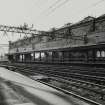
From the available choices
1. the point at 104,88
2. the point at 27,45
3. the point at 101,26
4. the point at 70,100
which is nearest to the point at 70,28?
the point at 101,26

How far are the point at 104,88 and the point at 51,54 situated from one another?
3101 centimetres

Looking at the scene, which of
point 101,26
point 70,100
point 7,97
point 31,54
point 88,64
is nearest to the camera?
point 70,100

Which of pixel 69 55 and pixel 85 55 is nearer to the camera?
pixel 85 55

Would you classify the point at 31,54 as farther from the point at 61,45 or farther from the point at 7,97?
the point at 7,97

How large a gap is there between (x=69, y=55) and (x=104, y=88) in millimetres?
24846

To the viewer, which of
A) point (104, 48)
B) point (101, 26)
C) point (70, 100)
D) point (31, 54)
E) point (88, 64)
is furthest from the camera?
point (31, 54)

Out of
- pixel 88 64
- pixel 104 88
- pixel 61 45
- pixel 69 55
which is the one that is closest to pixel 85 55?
pixel 88 64

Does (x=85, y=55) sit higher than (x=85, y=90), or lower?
higher

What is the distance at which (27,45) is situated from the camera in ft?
206

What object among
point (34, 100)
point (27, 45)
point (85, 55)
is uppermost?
point (27, 45)

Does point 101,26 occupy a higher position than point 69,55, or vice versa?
point 101,26

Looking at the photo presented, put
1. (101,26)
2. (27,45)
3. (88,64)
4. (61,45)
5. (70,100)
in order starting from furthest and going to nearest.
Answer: (27,45)
(61,45)
(101,26)
(88,64)
(70,100)

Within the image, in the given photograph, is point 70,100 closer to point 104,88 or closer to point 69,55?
point 104,88

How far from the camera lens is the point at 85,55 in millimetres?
31719
